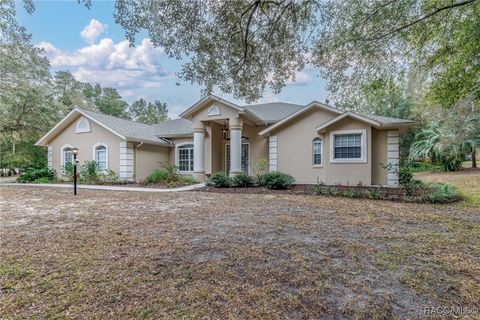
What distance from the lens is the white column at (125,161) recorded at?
14.6 m

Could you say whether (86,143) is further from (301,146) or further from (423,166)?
(423,166)

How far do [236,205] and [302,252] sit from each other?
13.0 feet

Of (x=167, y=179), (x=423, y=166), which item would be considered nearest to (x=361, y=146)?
(x=167, y=179)

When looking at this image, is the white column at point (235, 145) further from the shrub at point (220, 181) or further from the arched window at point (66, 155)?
the arched window at point (66, 155)

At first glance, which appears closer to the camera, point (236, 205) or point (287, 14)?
point (287, 14)

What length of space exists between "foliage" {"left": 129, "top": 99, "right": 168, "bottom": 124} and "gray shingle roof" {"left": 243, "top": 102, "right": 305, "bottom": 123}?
109ft

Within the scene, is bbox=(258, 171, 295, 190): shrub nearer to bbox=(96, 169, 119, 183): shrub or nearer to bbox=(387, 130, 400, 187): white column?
bbox=(387, 130, 400, 187): white column

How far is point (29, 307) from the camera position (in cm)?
230

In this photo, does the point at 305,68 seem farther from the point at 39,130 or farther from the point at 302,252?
the point at 39,130

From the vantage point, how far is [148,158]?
16125 mm

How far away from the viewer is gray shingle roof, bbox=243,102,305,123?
1518cm

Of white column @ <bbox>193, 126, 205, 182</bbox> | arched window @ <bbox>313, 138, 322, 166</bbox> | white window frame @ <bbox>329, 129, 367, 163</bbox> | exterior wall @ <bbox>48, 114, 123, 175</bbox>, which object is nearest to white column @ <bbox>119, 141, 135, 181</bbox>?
exterior wall @ <bbox>48, 114, 123, 175</bbox>

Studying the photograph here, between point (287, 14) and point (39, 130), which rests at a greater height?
point (287, 14)

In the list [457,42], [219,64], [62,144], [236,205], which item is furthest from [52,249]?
[62,144]
